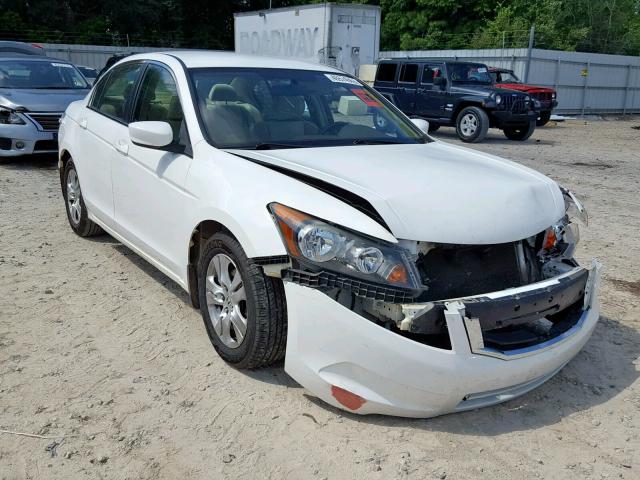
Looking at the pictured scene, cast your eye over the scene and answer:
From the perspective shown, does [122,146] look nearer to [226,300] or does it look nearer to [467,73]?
[226,300]

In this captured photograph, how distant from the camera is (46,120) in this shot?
30.4ft

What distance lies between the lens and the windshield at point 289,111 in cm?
385

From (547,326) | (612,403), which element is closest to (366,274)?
(547,326)

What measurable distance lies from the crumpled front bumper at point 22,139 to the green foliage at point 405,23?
24506 mm

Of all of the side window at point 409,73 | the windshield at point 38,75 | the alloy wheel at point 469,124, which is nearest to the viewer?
the windshield at point 38,75

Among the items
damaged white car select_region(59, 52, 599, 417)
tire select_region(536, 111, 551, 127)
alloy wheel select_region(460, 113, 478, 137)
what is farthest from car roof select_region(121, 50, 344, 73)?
tire select_region(536, 111, 551, 127)

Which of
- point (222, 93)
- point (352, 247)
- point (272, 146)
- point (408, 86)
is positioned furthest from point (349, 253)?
point (408, 86)

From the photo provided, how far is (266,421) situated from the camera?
119 inches

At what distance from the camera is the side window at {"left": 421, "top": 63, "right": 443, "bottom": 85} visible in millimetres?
15996

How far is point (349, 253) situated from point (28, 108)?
25.8ft

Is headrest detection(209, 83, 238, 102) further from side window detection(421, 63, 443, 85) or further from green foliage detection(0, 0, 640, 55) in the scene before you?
green foliage detection(0, 0, 640, 55)

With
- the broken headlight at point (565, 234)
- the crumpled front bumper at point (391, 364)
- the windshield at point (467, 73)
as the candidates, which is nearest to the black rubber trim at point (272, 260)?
the crumpled front bumper at point (391, 364)

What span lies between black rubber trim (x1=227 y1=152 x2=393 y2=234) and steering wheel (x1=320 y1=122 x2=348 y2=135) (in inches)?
33.0

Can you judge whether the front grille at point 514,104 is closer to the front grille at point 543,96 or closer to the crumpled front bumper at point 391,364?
the front grille at point 543,96
